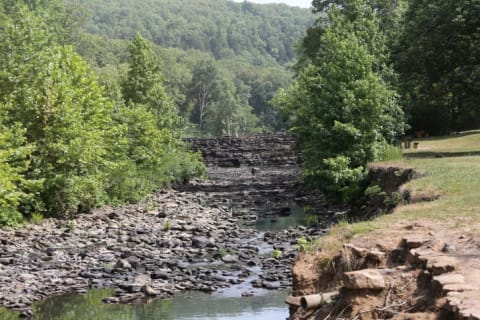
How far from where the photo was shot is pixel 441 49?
2939 cm

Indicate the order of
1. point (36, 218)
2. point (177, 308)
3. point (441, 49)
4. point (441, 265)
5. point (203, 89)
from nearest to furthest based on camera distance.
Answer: point (441, 265) < point (177, 308) < point (36, 218) < point (441, 49) < point (203, 89)

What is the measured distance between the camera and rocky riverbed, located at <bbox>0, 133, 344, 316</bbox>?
16.2 metres

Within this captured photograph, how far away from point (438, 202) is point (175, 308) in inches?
257

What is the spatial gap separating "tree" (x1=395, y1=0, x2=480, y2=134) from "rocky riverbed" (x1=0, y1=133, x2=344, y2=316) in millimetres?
7867

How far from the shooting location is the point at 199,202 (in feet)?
115

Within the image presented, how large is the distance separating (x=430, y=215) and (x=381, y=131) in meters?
16.1

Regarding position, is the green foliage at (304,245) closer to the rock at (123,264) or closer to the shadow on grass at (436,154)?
the rock at (123,264)

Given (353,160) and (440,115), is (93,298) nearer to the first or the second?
(353,160)

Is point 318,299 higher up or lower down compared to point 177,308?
higher up

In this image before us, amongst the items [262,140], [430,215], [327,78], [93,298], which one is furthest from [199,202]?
[262,140]

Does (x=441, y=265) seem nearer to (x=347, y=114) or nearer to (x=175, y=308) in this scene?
(x=175, y=308)

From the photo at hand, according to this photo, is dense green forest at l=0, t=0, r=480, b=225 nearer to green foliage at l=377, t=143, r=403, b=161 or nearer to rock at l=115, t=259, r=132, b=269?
green foliage at l=377, t=143, r=403, b=161

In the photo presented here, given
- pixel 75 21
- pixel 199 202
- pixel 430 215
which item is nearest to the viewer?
pixel 430 215

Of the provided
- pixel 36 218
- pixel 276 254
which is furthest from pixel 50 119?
pixel 276 254
